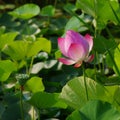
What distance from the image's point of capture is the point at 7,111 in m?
1.25

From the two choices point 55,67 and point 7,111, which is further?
point 55,67

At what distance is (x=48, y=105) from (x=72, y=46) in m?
0.27

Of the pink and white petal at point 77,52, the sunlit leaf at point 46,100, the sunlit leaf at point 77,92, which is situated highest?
the pink and white petal at point 77,52

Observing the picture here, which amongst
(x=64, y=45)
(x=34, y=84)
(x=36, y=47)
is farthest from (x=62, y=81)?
(x=64, y=45)

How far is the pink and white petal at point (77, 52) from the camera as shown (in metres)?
0.87

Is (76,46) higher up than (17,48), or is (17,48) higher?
(76,46)

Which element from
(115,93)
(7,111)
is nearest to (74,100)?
(115,93)

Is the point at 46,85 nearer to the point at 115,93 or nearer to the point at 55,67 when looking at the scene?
the point at 55,67

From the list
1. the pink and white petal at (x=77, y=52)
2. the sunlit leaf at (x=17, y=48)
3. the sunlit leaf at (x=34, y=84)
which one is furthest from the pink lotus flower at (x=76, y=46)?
the sunlit leaf at (x=17, y=48)

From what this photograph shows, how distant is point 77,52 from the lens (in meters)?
0.88

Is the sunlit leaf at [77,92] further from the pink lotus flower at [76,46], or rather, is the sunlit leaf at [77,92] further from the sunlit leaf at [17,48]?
the sunlit leaf at [17,48]

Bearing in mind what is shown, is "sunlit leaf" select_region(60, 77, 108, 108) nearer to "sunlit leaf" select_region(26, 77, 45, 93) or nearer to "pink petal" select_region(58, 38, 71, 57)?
"pink petal" select_region(58, 38, 71, 57)

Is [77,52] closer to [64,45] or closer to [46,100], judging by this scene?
[64,45]

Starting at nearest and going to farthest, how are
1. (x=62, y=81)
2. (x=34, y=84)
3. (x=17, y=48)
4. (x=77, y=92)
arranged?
(x=77, y=92) → (x=34, y=84) → (x=17, y=48) → (x=62, y=81)
